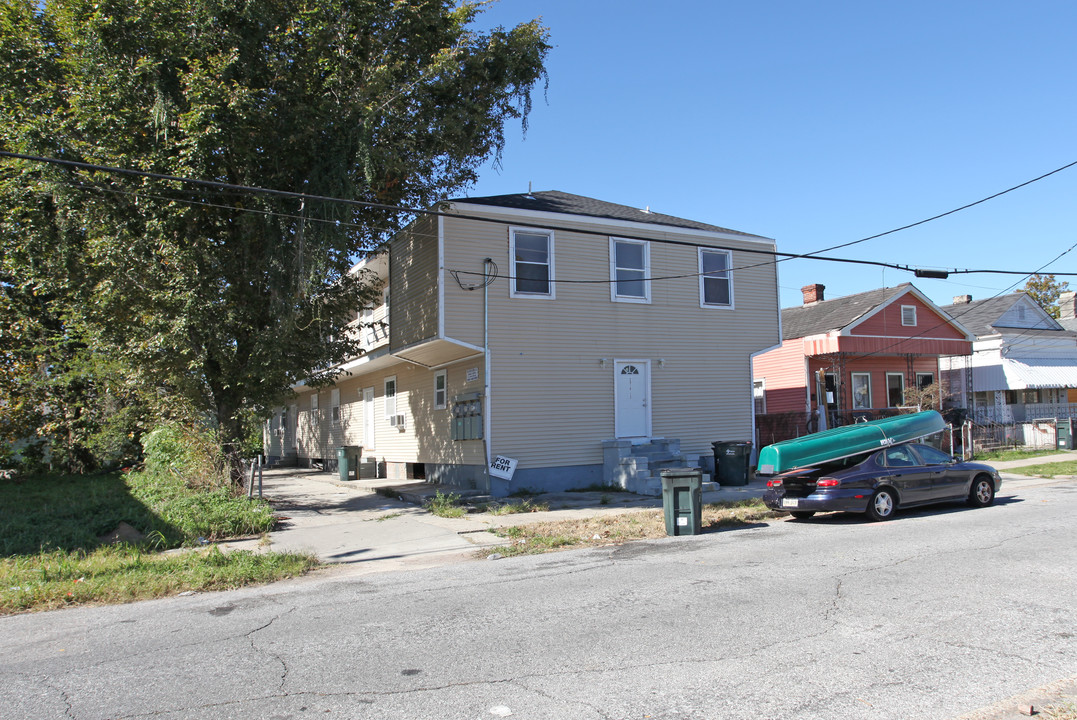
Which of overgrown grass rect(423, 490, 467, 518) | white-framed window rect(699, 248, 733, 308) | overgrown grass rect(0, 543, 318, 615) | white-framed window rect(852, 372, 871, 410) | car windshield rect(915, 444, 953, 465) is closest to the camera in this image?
overgrown grass rect(0, 543, 318, 615)

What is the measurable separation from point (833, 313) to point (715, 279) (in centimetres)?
1076

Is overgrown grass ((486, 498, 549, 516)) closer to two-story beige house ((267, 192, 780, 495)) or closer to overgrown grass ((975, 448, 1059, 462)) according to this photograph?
two-story beige house ((267, 192, 780, 495))

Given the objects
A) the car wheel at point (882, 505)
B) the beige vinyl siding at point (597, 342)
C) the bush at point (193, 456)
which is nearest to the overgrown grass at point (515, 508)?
the beige vinyl siding at point (597, 342)

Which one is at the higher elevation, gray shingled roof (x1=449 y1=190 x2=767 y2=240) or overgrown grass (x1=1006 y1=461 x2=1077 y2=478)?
gray shingled roof (x1=449 y1=190 x2=767 y2=240)

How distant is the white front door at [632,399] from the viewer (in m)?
17.9

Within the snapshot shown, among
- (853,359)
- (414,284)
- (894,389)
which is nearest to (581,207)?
(414,284)

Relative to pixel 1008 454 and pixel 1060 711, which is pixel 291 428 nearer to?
pixel 1008 454

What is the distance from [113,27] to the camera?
12852 mm

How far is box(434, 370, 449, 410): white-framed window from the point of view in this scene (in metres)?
18.6

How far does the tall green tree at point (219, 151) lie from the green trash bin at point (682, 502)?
6783 mm

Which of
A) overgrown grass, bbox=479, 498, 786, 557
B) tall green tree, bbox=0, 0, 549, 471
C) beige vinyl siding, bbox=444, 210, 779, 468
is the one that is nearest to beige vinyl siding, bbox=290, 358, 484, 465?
beige vinyl siding, bbox=444, 210, 779, 468

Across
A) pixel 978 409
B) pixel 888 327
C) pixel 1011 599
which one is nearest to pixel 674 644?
pixel 1011 599

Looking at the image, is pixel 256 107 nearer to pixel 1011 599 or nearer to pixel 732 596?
pixel 732 596

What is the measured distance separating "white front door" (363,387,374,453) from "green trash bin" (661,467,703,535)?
14496 millimetres
